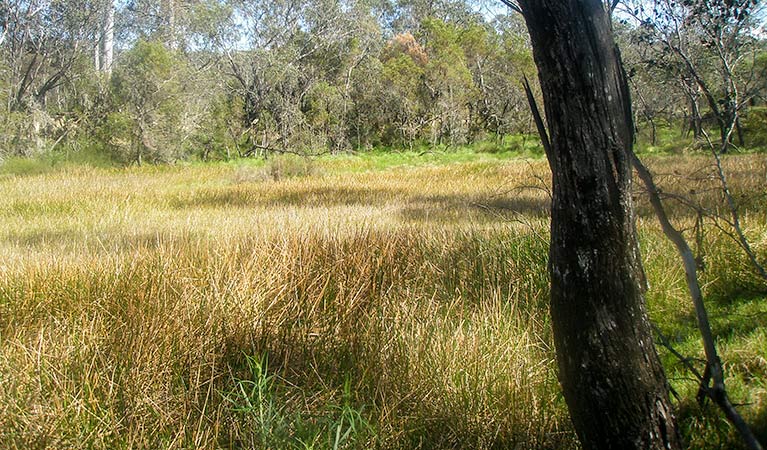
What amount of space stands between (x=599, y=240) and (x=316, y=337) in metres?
1.72

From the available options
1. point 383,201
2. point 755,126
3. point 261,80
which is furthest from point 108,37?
point 755,126

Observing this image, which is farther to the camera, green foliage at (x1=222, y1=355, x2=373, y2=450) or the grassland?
the grassland

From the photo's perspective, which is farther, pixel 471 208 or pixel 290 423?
pixel 471 208

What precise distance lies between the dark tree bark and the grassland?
0.61m

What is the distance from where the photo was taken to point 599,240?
1.99 metres

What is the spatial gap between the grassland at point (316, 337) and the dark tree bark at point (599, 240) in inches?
24.2

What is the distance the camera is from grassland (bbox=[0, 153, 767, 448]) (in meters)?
2.50

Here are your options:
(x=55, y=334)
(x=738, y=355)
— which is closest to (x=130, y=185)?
(x=55, y=334)

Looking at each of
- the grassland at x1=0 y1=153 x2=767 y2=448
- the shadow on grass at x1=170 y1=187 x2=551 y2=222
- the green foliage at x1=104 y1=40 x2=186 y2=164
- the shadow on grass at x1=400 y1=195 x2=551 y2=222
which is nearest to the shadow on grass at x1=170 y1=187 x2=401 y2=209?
the shadow on grass at x1=170 y1=187 x2=551 y2=222

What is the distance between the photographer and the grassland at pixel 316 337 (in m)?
2.50

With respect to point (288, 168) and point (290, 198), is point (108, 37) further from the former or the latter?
point (290, 198)

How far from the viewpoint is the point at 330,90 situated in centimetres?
2256

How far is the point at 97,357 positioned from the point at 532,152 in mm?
19804

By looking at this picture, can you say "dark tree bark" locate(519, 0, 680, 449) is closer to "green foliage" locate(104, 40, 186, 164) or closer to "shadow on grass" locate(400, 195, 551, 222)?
"shadow on grass" locate(400, 195, 551, 222)
